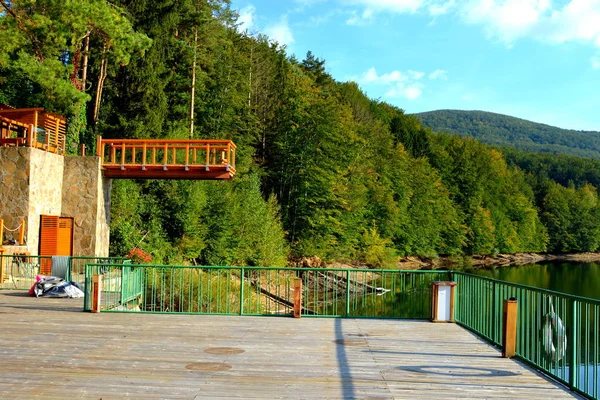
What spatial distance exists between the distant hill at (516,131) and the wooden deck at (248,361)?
169 metres

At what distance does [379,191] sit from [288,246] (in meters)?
17.1

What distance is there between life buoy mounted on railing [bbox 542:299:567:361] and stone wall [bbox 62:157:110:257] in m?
19.5

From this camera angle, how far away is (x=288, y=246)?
40.9 m

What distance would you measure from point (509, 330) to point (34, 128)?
64.9 feet

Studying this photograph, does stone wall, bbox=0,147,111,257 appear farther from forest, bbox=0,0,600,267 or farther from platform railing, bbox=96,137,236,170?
forest, bbox=0,0,600,267

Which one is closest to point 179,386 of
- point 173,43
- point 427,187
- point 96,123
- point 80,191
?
point 80,191

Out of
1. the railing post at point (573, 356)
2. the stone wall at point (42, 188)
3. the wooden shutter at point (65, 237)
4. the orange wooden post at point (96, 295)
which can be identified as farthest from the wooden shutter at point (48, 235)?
the railing post at point (573, 356)

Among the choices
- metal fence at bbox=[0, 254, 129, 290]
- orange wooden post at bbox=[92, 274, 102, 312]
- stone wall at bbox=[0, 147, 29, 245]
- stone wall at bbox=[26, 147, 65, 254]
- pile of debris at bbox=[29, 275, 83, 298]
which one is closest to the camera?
orange wooden post at bbox=[92, 274, 102, 312]

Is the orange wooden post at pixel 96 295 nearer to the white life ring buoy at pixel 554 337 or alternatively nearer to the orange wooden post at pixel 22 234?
the white life ring buoy at pixel 554 337

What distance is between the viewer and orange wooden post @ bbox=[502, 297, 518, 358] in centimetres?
853

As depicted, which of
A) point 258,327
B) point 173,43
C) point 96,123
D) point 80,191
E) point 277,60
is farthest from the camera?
point 277,60

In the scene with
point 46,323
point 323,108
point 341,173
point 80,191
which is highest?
point 323,108

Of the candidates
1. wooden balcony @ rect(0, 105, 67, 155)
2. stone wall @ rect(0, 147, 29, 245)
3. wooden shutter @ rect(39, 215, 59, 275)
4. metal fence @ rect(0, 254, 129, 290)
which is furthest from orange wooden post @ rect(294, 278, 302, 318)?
wooden balcony @ rect(0, 105, 67, 155)

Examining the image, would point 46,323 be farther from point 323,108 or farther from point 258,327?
point 323,108
